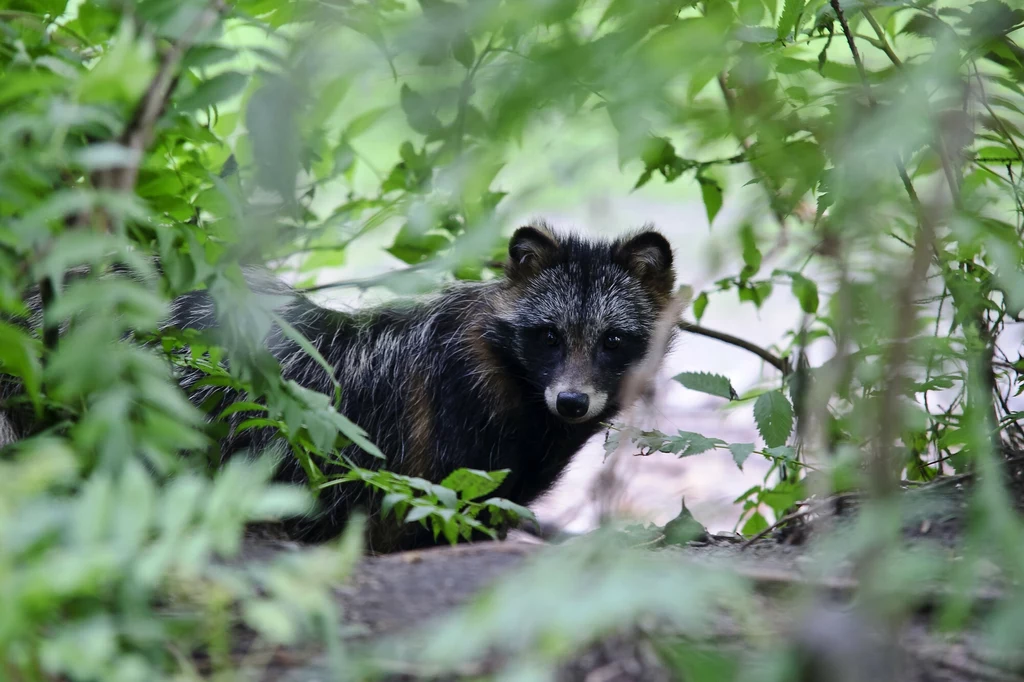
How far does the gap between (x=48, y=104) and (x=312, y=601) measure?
4.99 feet

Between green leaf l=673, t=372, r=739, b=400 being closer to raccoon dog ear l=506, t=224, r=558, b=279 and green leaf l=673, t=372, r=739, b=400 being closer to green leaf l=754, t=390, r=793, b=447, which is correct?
green leaf l=754, t=390, r=793, b=447

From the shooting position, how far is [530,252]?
6988 mm

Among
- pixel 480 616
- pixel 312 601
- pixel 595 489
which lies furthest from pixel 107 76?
pixel 595 489

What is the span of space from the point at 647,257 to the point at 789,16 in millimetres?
3203

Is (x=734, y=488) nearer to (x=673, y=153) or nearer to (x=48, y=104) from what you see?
(x=673, y=153)

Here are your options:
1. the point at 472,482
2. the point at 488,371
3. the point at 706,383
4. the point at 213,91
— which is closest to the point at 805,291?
the point at 706,383

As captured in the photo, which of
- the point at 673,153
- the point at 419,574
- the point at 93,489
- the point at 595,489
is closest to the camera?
the point at 93,489

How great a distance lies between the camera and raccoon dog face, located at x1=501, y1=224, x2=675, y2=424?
6.74 metres

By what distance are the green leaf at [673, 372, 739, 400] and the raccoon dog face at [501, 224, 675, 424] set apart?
164 centimetres

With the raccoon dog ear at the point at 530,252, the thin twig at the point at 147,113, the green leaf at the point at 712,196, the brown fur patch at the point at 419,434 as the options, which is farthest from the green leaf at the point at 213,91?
the raccoon dog ear at the point at 530,252

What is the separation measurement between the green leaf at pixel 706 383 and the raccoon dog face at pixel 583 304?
1.64 m

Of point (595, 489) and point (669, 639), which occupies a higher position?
point (595, 489)

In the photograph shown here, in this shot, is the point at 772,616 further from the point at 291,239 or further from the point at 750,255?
the point at 750,255

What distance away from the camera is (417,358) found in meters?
6.61
